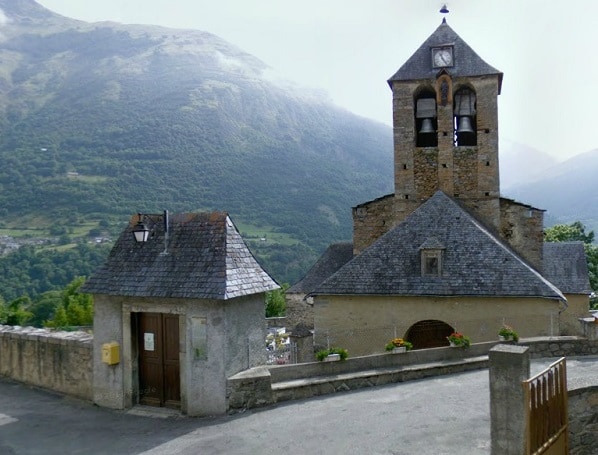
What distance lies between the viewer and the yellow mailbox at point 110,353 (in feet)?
37.2

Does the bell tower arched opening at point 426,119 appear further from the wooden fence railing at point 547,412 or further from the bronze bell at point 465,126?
the wooden fence railing at point 547,412

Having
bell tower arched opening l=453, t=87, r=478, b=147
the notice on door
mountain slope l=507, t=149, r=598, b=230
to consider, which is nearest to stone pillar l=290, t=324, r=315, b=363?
the notice on door

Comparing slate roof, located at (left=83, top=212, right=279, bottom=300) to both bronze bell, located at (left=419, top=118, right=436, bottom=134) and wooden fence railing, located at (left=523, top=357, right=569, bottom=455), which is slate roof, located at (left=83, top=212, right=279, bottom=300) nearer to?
wooden fence railing, located at (left=523, top=357, right=569, bottom=455)

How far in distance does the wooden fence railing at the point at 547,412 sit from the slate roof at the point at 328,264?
19242 millimetres

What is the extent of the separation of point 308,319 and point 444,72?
1585cm

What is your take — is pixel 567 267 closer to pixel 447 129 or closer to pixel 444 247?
pixel 447 129

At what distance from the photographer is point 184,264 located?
11.4m

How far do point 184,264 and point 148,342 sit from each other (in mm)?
1837

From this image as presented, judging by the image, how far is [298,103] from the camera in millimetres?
159500

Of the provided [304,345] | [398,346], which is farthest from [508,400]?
[304,345]

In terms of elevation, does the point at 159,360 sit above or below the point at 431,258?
below

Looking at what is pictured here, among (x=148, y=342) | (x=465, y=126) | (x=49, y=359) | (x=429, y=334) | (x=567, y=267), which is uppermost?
(x=465, y=126)

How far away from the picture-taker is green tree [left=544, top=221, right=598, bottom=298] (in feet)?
143

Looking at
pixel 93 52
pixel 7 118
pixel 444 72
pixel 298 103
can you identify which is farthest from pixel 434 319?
pixel 93 52
